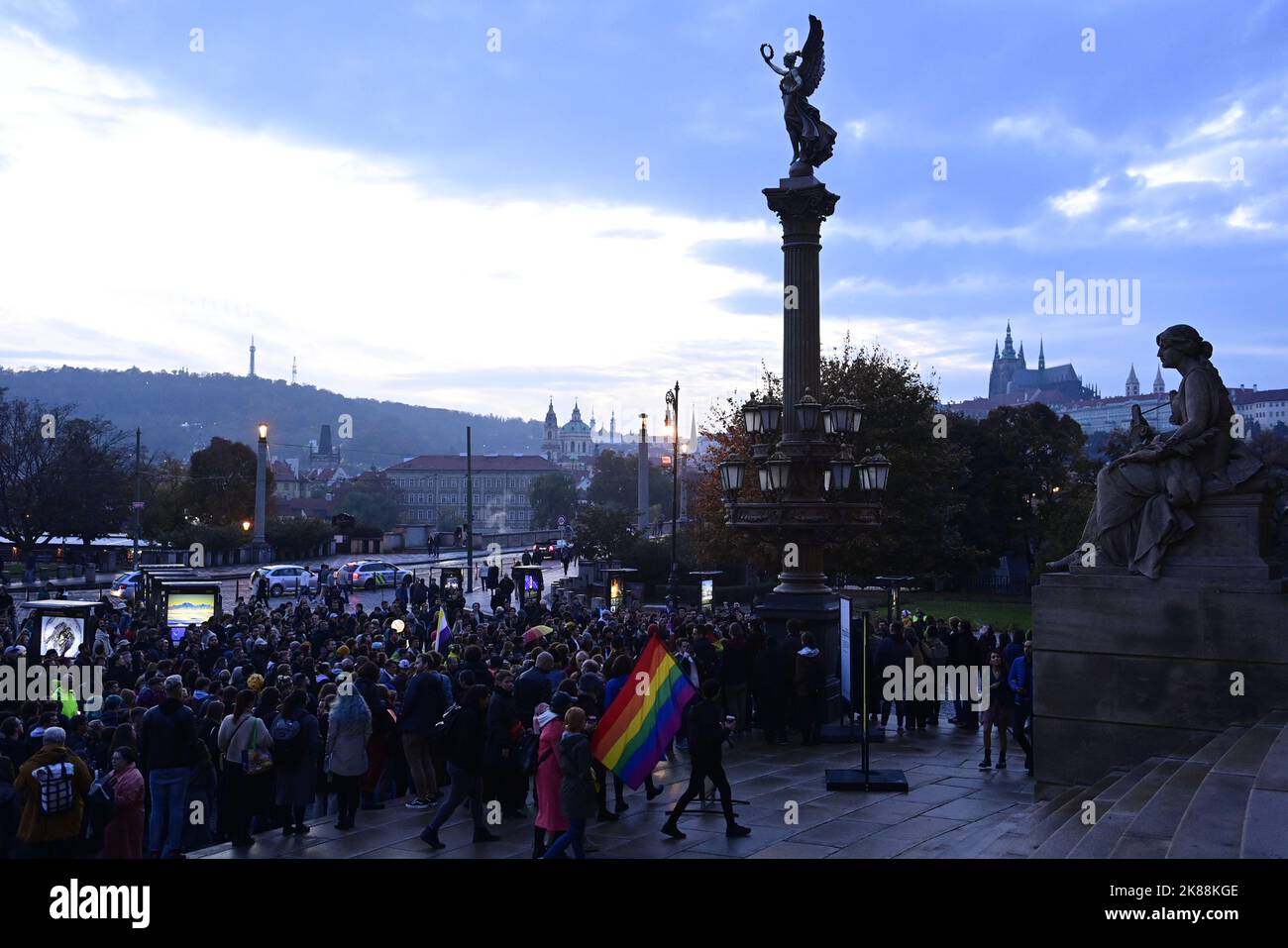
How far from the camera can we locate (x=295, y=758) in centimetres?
1028

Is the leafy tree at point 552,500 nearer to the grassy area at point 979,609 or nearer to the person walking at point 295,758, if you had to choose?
the grassy area at point 979,609

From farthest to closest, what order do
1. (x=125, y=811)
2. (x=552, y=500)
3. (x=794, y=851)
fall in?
(x=552, y=500) < (x=794, y=851) < (x=125, y=811)

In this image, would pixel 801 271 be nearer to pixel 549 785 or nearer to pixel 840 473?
pixel 840 473

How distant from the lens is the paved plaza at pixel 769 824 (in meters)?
9.48

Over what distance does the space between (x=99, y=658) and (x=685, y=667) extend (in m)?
9.49

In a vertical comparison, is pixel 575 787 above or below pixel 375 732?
above

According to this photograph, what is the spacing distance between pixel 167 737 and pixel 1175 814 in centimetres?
841

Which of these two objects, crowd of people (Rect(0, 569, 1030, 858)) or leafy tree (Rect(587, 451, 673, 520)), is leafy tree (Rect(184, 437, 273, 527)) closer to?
leafy tree (Rect(587, 451, 673, 520))

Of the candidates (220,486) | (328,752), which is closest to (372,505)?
(220,486)

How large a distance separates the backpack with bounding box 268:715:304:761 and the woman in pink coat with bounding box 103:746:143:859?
1.44 metres


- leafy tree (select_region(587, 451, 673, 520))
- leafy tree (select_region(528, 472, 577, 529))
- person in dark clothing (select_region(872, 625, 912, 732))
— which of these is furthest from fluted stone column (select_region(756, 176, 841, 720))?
leafy tree (select_region(587, 451, 673, 520))

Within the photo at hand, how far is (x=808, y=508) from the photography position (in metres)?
16.4

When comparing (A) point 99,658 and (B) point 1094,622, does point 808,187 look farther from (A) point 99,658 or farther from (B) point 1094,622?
(A) point 99,658
